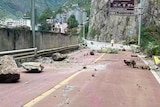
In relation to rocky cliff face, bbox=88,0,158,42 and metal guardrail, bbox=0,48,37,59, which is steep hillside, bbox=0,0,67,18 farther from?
rocky cliff face, bbox=88,0,158,42

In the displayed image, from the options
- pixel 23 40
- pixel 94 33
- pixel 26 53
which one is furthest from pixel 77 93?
pixel 94 33

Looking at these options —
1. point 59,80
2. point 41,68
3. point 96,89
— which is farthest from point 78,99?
point 41,68

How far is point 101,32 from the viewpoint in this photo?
314 ft

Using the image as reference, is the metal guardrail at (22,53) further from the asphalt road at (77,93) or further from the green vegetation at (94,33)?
the green vegetation at (94,33)

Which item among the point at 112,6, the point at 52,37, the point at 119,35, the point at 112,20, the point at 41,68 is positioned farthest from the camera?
the point at 112,20

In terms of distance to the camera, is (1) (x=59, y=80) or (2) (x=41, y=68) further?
(2) (x=41, y=68)

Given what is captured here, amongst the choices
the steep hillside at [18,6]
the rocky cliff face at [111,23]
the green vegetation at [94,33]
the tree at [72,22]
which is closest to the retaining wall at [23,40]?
the steep hillside at [18,6]

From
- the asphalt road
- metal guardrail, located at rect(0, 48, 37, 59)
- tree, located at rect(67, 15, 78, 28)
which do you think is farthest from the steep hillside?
tree, located at rect(67, 15, 78, 28)

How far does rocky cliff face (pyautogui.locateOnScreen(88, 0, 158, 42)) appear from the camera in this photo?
A: 7699 cm

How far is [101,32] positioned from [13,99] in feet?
289

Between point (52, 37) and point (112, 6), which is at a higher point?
point (112, 6)

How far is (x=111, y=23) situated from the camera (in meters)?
90.4

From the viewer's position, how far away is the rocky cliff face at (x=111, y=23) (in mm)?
76988

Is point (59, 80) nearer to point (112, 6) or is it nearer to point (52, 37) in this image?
point (52, 37)
